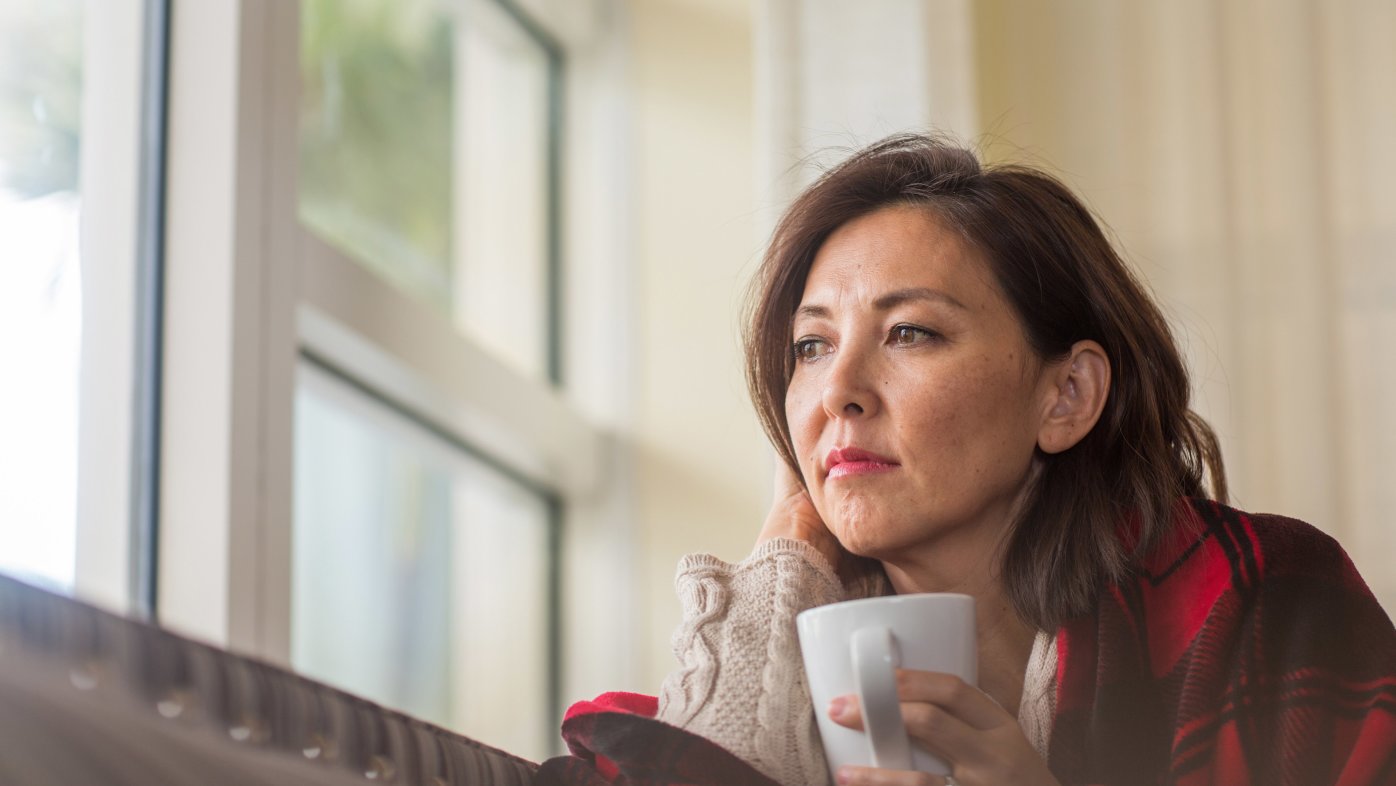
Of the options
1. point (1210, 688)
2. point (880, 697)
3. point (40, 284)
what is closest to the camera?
point (880, 697)

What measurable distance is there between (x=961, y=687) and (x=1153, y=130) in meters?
1.65

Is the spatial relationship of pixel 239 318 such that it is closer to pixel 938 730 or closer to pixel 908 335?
pixel 908 335

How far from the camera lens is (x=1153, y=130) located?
209 centimetres

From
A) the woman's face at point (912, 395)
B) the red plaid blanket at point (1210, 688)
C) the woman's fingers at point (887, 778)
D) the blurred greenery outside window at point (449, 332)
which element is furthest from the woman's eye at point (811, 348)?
the blurred greenery outside window at point (449, 332)

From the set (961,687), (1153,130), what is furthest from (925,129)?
(961,687)

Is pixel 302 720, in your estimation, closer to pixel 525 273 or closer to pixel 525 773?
pixel 525 773

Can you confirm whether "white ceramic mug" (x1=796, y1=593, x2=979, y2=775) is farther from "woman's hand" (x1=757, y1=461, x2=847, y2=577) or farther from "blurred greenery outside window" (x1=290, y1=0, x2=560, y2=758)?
"blurred greenery outside window" (x1=290, y1=0, x2=560, y2=758)

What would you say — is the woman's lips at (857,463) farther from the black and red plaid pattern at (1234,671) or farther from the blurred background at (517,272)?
the blurred background at (517,272)

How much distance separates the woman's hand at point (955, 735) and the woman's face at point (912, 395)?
0.22 metres

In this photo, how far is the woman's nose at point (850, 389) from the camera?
87 centimetres

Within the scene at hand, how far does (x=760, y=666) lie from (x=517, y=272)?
166 cm

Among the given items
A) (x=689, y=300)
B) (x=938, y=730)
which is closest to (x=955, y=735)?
(x=938, y=730)

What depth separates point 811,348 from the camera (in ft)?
3.10

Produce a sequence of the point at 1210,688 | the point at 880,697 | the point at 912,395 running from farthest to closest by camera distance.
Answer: the point at 912,395, the point at 1210,688, the point at 880,697
